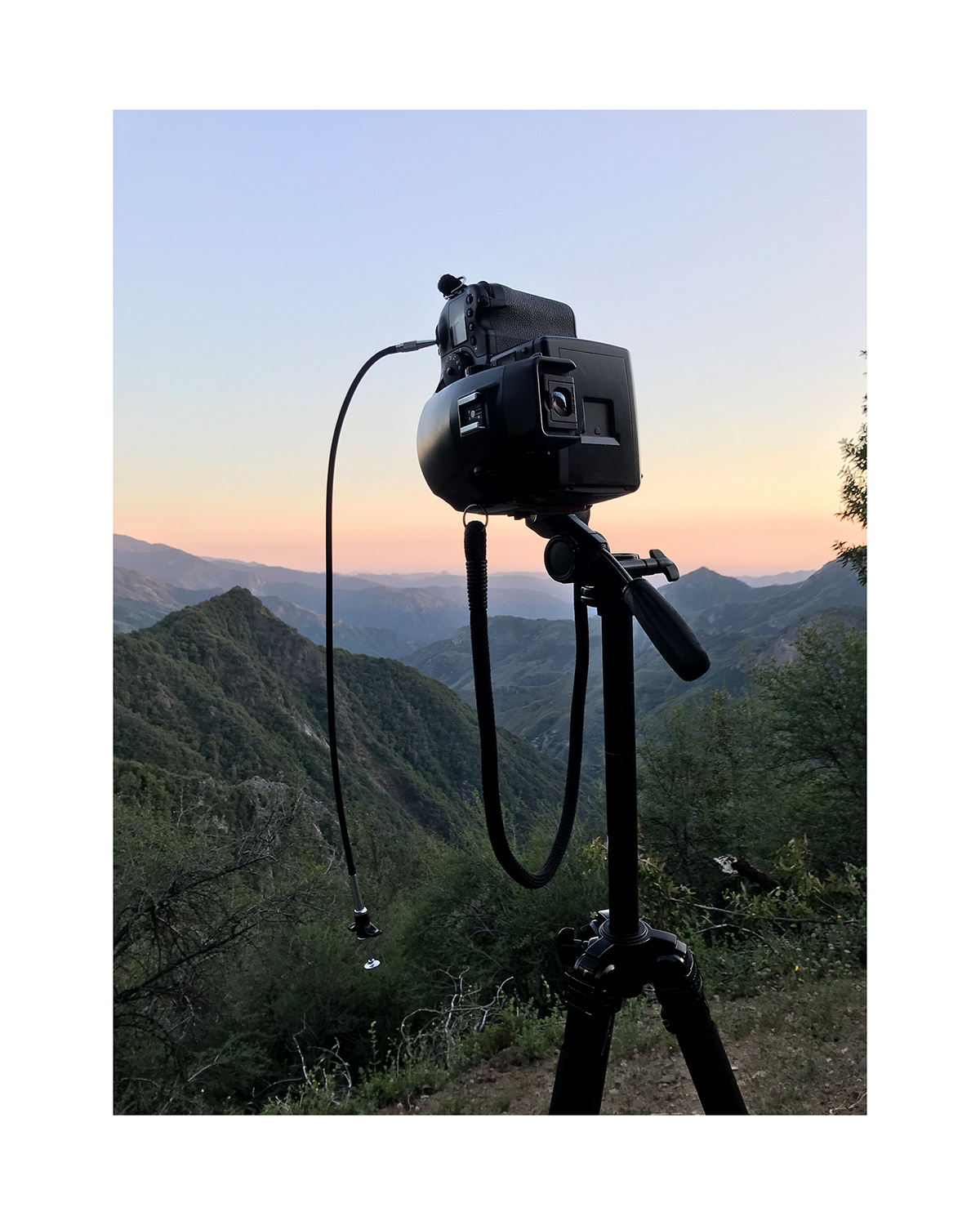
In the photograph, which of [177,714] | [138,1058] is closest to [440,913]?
[138,1058]

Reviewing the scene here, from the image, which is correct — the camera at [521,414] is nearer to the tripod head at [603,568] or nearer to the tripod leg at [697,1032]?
the tripod head at [603,568]

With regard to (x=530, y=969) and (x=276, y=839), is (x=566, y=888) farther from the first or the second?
(x=276, y=839)

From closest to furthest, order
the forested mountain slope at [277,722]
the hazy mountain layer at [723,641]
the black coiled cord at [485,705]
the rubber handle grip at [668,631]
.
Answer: the rubber handle grip at [668,631]
the black coiled cord at [485,705]
the hazy mountain layer at [723,641]
the forested mountain slope at [277,722]

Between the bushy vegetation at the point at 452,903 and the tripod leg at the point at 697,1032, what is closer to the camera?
the tripod leg at the point at 697,1032

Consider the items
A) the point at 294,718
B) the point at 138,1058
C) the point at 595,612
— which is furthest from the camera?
the point at 294,718

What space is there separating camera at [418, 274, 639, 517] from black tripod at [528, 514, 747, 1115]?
9 cm

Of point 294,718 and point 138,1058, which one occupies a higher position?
point 294,718

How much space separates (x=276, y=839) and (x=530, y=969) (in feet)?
10.3

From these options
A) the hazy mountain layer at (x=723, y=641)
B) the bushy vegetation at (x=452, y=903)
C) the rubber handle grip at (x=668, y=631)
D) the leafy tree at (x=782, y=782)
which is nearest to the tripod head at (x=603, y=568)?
the rubber handle grip at (x=668, y=631)

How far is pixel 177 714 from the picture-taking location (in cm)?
1536

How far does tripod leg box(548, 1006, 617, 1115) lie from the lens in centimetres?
95

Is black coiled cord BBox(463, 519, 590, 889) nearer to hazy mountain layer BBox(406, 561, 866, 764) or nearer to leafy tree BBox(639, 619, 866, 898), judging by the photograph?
hazy mountain layer BBox(406, 561, 866, 764)

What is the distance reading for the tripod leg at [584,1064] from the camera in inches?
37.6

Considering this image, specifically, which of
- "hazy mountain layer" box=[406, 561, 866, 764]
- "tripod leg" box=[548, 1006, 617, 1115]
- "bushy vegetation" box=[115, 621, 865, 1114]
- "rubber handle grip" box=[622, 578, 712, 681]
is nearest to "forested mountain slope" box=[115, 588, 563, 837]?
"hazy mountain layer" box=[406, 561, 866, 764]
